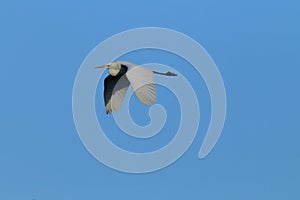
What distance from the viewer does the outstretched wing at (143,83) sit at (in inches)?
54.1

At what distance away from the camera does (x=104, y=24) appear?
4.42 feet

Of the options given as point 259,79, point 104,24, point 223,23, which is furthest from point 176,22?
point 259,79

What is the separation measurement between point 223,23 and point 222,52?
0.42ft

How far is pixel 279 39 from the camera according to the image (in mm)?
1400

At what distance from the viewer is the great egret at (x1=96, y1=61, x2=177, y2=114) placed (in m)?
1.37

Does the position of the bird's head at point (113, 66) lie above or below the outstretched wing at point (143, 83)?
above

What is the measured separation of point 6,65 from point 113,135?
56 cm

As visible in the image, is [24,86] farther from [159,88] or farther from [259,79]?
[259,79]

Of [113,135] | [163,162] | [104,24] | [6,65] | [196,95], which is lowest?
[163,162]

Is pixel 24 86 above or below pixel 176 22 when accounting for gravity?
below

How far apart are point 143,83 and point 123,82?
0.09 m

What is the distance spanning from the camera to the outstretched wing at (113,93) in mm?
1376

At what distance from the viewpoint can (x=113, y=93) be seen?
138 cm

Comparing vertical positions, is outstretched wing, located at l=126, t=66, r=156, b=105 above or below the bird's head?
below
